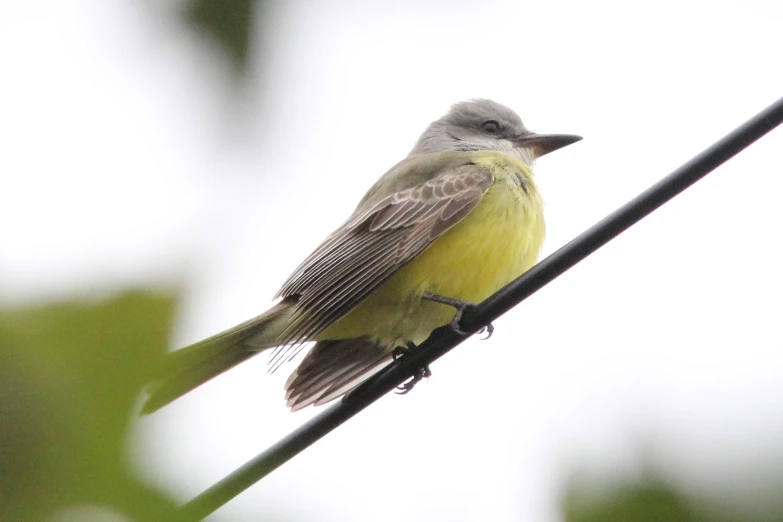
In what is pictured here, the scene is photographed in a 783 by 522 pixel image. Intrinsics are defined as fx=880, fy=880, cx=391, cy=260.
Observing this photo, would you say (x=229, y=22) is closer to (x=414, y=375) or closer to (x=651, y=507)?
(x=651, y=507)

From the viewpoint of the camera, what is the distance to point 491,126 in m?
6.39

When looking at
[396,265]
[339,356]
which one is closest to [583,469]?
[396,265]

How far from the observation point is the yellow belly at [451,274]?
4367 millimetres

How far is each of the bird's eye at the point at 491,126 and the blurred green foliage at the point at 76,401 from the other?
19.2ft

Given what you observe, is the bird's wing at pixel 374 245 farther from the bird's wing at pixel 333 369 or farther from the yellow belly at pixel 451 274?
the bird's wing at pixel 333 369

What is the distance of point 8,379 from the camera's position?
2.06 ft

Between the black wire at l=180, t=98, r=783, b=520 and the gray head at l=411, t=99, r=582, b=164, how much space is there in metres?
2.97

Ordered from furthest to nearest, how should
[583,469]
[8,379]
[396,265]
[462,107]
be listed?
1. [462,107]
2. [396,265]
3. [583,469]
4. [8,379]

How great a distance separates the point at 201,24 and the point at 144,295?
30 centimetres

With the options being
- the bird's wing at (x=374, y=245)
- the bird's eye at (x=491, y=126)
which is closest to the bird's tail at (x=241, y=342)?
the bird's wing at (x=374, y=245)

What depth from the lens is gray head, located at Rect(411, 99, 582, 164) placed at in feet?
19.6

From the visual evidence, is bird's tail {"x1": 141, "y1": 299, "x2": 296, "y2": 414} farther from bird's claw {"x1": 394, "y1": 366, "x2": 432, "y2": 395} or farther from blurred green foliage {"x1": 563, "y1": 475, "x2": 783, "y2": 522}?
blurred green foliage {"x1": 563, "y1": 475, "x2": 783, "y2": 522}

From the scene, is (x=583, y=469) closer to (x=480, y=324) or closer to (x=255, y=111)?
(x=255, y=111)

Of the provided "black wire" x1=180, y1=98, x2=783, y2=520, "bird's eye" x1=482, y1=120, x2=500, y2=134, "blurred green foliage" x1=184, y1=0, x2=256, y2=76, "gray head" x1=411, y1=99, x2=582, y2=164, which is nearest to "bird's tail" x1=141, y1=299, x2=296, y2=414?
"black wire" x1=180, y1=98, x2=783, y2=520
